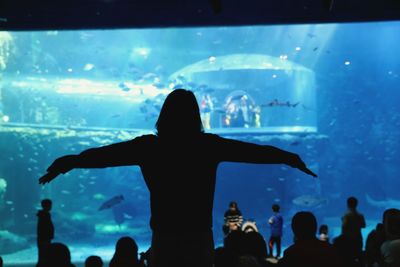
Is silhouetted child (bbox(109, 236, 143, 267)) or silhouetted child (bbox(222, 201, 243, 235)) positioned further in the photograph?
silhouetted child (bbox(222, 201, 243, 235))

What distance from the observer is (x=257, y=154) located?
2.04 m

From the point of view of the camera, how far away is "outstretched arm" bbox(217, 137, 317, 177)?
79.9 inches

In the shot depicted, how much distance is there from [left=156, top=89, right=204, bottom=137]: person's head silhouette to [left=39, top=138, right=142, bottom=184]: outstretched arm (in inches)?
7.4

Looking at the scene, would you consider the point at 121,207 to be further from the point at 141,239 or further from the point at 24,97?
the point at 24,97

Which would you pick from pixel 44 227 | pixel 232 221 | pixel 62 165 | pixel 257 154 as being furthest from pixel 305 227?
pixel 44 227

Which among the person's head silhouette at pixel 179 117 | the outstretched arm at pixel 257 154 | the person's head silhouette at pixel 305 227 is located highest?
the person's head silhouette at pixel 179 117

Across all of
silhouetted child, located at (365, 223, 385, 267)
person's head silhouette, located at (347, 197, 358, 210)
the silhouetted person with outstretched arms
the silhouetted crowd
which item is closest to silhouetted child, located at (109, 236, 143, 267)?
the silhouetted crowd

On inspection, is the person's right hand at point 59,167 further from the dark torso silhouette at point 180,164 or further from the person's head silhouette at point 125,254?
the person's head silhouette at point 125,254

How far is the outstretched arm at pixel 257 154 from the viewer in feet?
6.66

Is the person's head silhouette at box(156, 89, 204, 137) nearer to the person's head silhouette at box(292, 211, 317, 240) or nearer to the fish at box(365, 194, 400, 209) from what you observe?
the person's head silhouette at box(292, 211, 317, 240)

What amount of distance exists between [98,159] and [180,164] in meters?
0.40

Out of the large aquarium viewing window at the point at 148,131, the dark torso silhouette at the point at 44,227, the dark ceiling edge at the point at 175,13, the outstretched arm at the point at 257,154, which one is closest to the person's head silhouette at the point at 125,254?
the outstretched arm at the point at 257,154

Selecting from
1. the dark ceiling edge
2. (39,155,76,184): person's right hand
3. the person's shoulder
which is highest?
the dark ceiling edge

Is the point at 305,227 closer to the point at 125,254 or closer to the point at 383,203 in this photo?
the point at 125,254
